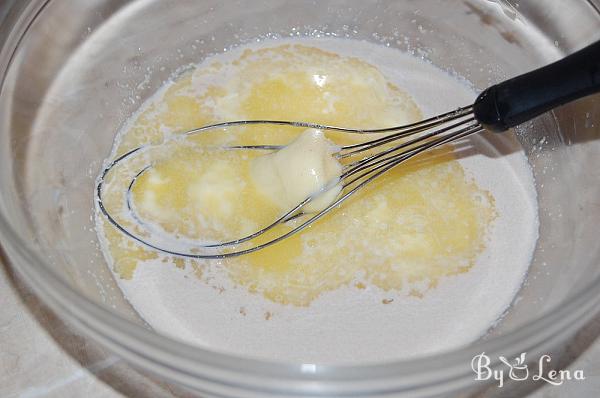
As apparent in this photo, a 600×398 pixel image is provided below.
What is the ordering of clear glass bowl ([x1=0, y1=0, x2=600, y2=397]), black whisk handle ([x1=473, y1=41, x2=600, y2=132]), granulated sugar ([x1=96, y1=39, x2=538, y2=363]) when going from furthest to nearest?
granulated sugar ([x1=96, y1=39, x2=538, y2=363]), black whisk handle ([x1=473, y1=41, x2=600, y2=132]), clear glass bowl ([x1=0, y1=0, x2=600, y2=397])

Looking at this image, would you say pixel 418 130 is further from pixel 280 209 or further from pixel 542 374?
pixel 542 374

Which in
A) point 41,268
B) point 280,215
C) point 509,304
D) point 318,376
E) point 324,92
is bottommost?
point 318,376

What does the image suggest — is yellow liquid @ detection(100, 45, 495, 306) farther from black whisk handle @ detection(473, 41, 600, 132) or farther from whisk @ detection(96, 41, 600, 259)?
black whisk handle @ detection(473, 41, 600, 132)

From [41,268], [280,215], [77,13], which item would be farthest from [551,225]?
[77,13]

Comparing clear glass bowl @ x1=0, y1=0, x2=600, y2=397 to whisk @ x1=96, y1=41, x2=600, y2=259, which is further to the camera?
whisk @ x1=96, y1=41, x2=600, y2=259

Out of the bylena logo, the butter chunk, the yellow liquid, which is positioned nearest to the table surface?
the bylena logo

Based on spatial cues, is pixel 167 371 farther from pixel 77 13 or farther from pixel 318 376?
pixel 77 13

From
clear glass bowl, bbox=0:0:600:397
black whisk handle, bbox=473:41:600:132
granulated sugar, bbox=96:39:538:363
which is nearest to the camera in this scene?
clear glass bowl, bbox=0:0:600:397
